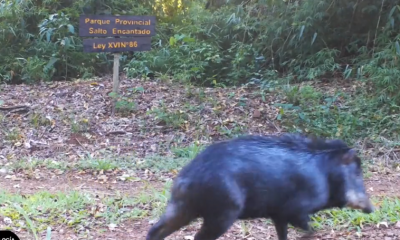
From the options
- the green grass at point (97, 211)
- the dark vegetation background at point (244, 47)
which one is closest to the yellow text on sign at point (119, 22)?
the dark vegetation background at point (244, 47)

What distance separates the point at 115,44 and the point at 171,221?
6.03 m

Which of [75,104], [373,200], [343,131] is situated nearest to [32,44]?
[75,104]

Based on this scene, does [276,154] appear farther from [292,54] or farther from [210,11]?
[210,11]

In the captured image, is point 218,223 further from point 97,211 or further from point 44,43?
point 44,43

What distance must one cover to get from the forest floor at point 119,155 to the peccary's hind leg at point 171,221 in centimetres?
99

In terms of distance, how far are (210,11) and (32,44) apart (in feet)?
15.0

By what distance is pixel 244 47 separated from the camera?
12.8 metres

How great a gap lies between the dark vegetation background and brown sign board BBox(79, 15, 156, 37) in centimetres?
181

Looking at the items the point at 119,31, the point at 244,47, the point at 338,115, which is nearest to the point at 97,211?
the point at 119,31

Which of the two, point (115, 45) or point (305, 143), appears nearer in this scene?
point (305, 143)

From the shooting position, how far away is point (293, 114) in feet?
31.9

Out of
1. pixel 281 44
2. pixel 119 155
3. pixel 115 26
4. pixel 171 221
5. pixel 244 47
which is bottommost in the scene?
pixel 119 155

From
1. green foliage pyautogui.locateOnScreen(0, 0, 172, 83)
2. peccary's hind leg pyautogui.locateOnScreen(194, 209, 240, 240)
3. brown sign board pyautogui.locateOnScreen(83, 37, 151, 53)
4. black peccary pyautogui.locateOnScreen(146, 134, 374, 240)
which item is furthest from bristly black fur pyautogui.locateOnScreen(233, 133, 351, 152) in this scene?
green foliage pyautogui.locateOnScreen(0, 0, 172, 83)

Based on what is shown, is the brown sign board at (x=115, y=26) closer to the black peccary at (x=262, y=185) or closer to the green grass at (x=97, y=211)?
the green grass at (x=97, y=211)
